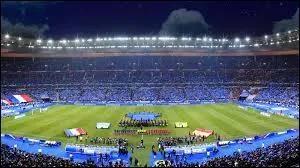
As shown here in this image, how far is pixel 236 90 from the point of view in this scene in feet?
310

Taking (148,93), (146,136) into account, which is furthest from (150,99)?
(146,136)

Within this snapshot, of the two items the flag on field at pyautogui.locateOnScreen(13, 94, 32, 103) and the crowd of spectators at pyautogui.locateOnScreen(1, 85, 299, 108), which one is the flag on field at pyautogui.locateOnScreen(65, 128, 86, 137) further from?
the flag on field at pyautogui.locateOnScreen(13, 94, 32, 103)

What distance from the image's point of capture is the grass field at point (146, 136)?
151ft

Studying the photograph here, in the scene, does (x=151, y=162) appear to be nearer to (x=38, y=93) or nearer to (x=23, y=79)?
(x=38, y=93)

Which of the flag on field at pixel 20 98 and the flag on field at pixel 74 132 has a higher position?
the flag on field at pixel 74 132

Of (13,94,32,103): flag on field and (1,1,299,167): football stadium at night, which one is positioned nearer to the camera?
(1,1,299,167): football stadium at night

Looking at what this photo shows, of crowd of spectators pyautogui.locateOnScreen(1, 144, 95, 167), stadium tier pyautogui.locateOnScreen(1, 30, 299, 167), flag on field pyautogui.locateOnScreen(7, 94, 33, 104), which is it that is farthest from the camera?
flag on field pyautogui.locateOnScreen(7, 94, 33, 104)

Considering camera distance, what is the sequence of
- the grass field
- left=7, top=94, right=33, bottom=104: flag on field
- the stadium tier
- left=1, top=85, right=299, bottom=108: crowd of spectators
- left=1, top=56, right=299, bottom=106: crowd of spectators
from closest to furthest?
the stadium tier, the grass field, left=7, top=94, right=33, bottom=104: flag on field, left=1, top=85, right=299, bottom=108: crowd of spectators, left=1, top=56, right=299, bottom=106: crowd of spectators

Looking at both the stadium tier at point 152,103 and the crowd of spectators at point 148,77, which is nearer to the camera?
the stadium tier at point 152,103

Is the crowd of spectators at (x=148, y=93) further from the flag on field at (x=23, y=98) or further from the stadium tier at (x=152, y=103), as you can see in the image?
the flag on field at (x=23, y=98)

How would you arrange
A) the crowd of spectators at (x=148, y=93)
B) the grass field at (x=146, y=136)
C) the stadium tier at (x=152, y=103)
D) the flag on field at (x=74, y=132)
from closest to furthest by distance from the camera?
the stadium tier at (x=152, y=103) → the flag on field at (x=74, y=132) → the grass field at (x=146, y=136) → the crowd of spectators at (x=148, y=93)

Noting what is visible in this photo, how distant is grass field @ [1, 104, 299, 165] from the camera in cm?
4608

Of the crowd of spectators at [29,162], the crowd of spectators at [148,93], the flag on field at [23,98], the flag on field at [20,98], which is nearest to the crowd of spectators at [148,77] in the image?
the crowd of spectators at [148,93]

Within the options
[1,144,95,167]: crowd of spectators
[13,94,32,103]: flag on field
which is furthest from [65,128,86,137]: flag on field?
[13,94,32,103]: flag on field
